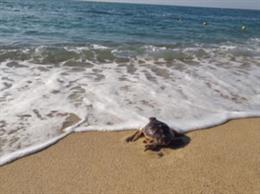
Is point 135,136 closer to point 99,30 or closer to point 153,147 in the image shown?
point 153,147

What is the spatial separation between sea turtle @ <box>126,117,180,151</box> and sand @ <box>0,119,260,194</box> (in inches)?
4.1

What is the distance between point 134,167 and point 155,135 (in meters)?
0.66

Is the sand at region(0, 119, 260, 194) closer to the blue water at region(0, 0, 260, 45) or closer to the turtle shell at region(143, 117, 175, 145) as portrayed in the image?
the turtle shell at region(143, 117, 175, 145)

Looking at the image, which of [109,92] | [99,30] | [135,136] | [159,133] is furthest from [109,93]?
A: [99,30]

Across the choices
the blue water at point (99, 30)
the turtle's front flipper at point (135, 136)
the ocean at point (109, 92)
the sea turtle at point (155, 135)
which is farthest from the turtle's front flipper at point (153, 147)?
the blue water at point (99, 30)

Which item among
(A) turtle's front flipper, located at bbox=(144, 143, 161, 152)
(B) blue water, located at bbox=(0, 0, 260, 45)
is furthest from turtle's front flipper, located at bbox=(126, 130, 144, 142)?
(B) blue water, located at bbox=(0, 0, 260, 45)

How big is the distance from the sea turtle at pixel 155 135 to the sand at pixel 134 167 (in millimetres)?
104

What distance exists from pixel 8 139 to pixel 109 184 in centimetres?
168

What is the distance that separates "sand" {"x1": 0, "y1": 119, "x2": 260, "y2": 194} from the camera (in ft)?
11.4

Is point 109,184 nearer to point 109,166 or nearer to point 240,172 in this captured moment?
point 109,166

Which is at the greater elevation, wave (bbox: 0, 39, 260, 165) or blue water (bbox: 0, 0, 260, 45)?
wave (bbox: 0, 39, 260, 165)

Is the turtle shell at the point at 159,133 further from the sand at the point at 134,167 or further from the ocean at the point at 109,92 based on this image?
the ocean at the point at 109,92

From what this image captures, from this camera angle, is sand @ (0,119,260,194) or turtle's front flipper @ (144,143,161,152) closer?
sand @ (0,119,260,194)

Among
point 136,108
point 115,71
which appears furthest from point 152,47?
point 136,108
